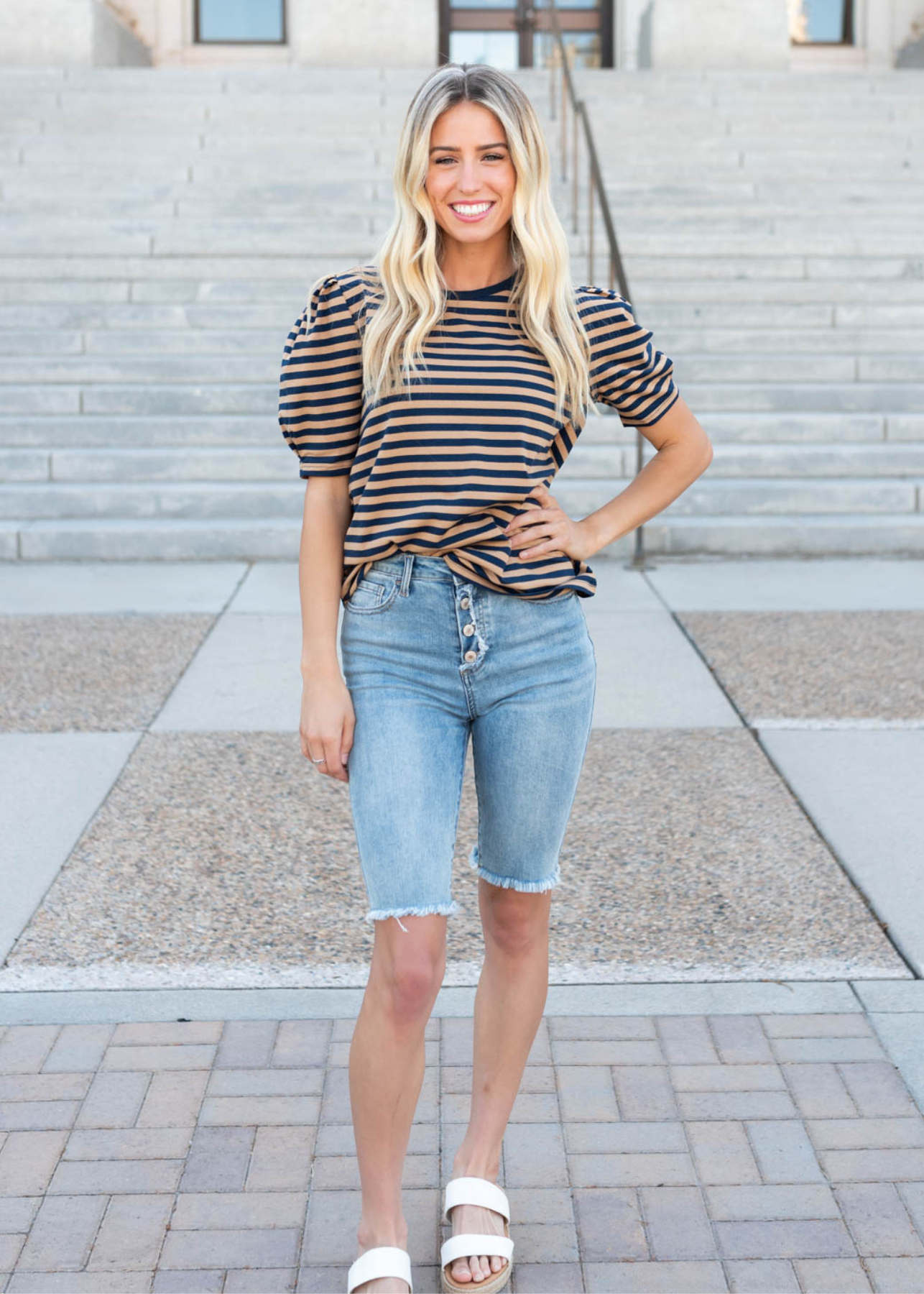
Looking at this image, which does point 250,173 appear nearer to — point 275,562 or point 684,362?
point 684,362

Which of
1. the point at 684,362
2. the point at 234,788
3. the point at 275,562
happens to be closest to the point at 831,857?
the point at 234,788

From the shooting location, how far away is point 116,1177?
270cm

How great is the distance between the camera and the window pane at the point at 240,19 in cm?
1947

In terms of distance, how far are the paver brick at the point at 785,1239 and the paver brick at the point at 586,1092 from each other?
0.40m

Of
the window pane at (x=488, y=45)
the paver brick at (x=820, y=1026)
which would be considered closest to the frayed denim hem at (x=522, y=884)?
the paver brick at (x=820, y=1026)

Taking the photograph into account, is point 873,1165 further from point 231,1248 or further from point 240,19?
point 240,19

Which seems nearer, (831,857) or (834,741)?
(831,857)

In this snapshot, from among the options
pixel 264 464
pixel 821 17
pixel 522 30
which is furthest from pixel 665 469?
pixel 821 17

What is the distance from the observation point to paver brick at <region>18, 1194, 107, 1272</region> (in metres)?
2.46

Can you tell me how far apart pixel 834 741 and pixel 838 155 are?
385 inches

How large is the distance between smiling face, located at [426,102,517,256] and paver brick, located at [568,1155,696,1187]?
1.63m

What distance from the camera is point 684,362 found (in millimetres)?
10188

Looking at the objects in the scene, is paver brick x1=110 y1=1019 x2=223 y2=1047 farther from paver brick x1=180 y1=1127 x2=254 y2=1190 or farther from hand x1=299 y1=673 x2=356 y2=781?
hand x1=299 y1=673 x2=356 y2=781

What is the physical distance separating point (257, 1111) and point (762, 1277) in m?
1.00
